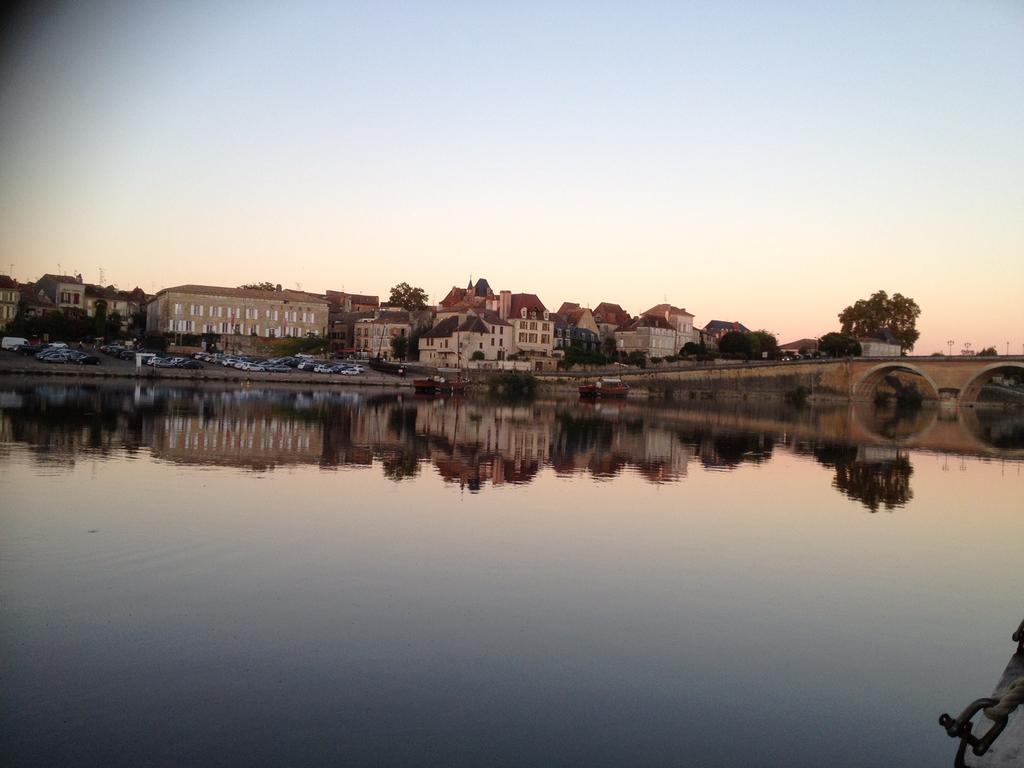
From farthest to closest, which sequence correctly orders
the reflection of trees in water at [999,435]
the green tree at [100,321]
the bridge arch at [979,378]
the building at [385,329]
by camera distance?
1. the building at [385,329]
2. the green tree at [100,321]
3. the bridge arch at [979,378]
4. the reflection of trees in water at [999,435]

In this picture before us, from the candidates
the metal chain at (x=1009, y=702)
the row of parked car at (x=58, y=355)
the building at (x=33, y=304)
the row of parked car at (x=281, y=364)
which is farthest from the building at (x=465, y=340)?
the metal chain at (x=1009, y=702)

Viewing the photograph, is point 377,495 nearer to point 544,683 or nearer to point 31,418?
point 544,683

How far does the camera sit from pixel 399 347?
94.4 m

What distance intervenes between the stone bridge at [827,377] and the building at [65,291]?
51975mm

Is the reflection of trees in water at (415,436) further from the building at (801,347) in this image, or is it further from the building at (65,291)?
the building at (801,347)

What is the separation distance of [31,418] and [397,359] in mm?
63972

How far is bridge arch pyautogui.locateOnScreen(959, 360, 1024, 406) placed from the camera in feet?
261

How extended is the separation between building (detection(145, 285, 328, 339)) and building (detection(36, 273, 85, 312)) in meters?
6.93

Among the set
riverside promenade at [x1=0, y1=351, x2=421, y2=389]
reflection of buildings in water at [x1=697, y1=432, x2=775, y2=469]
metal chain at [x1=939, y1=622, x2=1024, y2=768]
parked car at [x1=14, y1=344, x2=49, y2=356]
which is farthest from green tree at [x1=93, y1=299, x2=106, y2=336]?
metal chain at [x1=939, y1=622, x2=1024, y2=768]

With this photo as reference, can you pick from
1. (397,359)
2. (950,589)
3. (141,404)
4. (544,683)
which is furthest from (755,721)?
(397,359)

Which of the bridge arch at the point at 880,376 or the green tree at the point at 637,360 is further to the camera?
the green tree at the point at 637,360

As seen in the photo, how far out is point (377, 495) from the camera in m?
18.2

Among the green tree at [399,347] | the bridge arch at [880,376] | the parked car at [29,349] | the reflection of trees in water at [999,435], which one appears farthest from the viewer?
the green tree at [399,347]

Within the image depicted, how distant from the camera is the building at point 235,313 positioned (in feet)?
279
